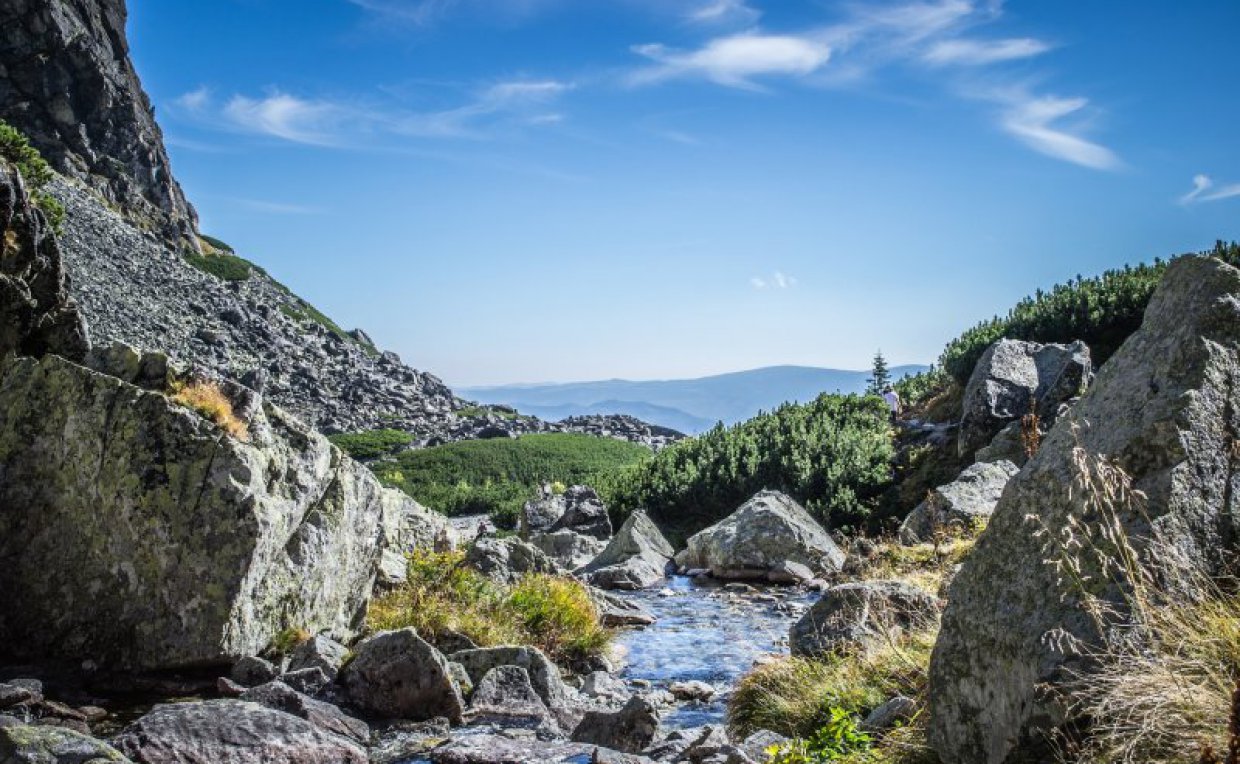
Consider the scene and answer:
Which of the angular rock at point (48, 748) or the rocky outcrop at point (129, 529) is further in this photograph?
the rocky outcrop at point (129, 529)

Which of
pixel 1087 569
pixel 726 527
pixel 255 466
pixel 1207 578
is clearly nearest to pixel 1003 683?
pixel 1087 569

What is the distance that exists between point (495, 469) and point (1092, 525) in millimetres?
40964

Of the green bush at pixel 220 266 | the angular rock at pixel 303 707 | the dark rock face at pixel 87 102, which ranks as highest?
the dark rock face at pixel 87 102

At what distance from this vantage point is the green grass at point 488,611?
11.5m

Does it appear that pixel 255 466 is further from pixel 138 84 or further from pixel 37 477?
pixel 138 84

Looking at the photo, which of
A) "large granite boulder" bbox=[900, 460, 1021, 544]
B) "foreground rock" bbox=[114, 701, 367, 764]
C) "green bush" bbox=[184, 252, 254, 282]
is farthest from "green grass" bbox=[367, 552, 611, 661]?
"green bush" bbox=[184, 252, 254, 282]

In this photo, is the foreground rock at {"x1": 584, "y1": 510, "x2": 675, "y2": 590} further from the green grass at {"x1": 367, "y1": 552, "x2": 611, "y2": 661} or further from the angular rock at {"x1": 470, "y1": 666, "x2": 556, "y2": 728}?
the angular rock at {"x1": 470, "y1": 666, "x2": 556, "y2": 728}

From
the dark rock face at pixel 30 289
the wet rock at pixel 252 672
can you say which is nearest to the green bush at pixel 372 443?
the dark rock face at pixel 30 289

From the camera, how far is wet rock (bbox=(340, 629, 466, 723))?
8922mm

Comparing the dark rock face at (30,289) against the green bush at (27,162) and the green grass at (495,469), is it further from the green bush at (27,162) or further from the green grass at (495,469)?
the green bush at (27,162)

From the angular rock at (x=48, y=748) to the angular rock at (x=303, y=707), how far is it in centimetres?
212

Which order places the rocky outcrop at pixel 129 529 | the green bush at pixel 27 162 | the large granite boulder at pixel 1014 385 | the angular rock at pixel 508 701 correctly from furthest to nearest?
the green bush at pixel 27 162, the large granite boulder at pixel 1014 385, the angular rock at pixel 508 701, the rocky outcrop at pixel 129 529

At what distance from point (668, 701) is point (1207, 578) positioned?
22.8 feet

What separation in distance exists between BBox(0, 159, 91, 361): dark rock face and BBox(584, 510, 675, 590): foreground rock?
11.3 m
